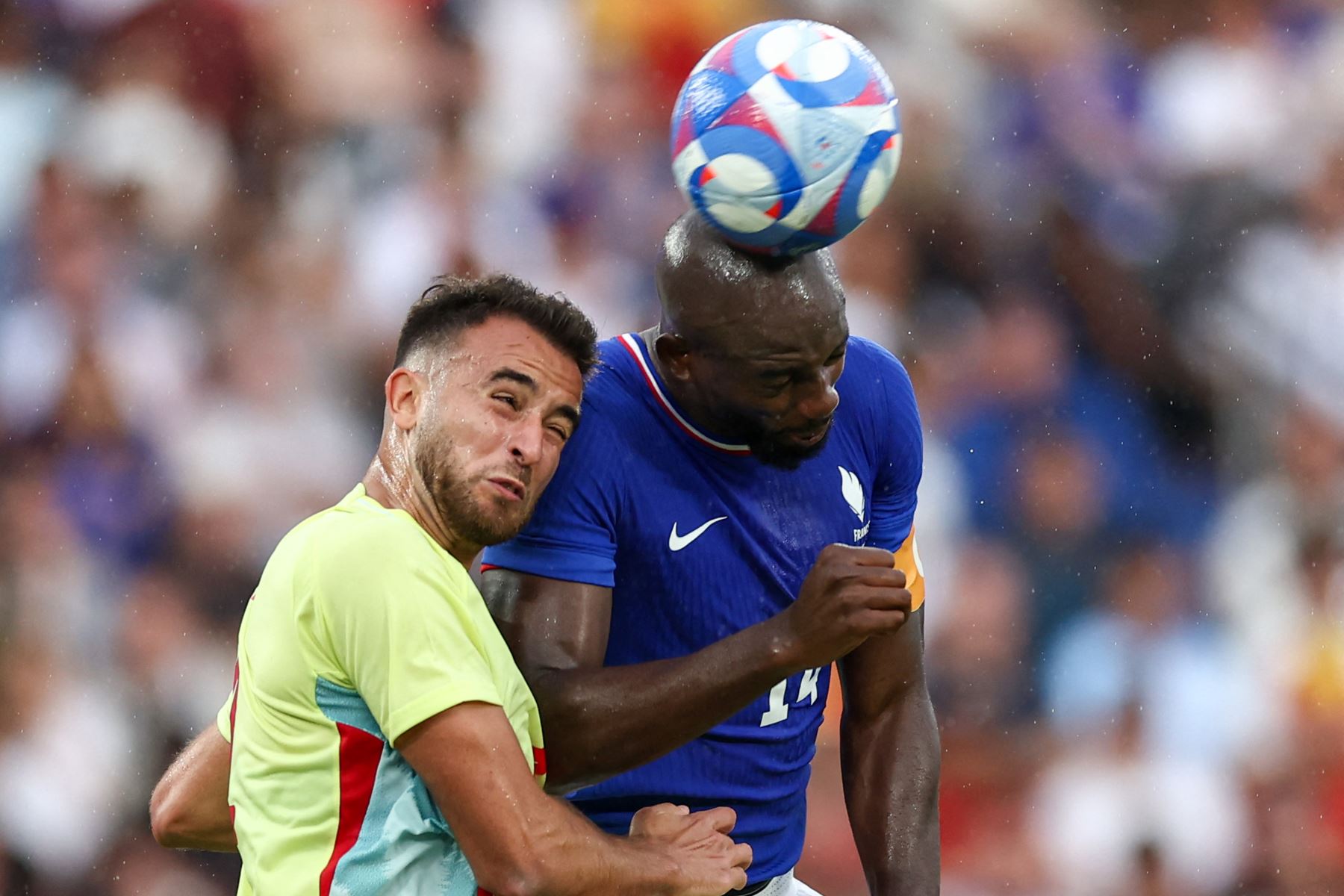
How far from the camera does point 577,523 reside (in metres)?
3.01

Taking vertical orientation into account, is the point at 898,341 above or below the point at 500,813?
above

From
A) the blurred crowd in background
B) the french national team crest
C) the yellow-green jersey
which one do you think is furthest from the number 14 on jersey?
the blurred crowd in background

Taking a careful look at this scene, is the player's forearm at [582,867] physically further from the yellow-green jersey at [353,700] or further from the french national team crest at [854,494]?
the french national team crest at [854,494]

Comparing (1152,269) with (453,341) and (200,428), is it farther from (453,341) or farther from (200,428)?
(453,341)

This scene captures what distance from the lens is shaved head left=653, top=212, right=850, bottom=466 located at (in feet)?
9.62

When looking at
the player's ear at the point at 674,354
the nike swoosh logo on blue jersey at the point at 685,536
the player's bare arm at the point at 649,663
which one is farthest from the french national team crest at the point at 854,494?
the player's bare arm at the point at 649,663

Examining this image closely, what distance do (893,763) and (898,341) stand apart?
9.42ft

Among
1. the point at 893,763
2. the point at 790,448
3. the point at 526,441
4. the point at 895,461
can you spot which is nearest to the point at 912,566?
the point at 895,461

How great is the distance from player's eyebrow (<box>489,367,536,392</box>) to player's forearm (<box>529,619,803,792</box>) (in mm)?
514

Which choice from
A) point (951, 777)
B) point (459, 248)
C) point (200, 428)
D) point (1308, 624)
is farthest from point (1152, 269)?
point (200, 428)

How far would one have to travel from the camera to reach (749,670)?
2.76 meters

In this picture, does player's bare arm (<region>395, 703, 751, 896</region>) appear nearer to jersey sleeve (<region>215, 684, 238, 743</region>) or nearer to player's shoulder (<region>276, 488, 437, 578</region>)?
player's shoulder (<region>276, 488, 437, 578</region>)

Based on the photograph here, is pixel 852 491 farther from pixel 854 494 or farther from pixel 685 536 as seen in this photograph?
pixel 685 536

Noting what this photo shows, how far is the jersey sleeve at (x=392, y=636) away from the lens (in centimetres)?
246
